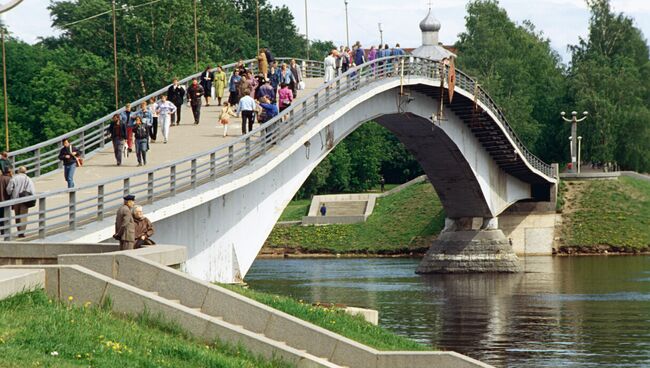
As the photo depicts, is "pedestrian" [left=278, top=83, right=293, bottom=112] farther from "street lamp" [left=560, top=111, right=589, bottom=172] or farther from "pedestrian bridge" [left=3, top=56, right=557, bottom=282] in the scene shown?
"street lamp" [left=560, top=111, right=589, bottom=172]

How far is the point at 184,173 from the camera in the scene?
34.8 meters

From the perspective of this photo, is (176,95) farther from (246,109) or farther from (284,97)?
(246,109)

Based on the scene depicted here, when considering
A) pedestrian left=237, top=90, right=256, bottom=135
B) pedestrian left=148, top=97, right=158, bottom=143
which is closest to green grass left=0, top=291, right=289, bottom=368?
pedestrian left=148, top=97, right=158, bottom=143

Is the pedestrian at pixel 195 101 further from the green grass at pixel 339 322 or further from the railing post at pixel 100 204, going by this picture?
the green grass at pixel 339 322

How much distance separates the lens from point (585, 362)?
113 ft

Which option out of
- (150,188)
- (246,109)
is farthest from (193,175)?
(246,109)

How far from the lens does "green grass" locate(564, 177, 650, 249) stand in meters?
79.9

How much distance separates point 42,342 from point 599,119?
3229 inches

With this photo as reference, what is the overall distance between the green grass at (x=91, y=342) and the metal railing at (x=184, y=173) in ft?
19.1

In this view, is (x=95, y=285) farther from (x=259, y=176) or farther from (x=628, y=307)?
(x=628, y=307)

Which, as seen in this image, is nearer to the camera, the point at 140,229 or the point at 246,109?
the point at 140,229

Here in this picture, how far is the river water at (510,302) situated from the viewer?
37.3 meters

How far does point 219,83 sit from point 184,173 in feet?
47.0

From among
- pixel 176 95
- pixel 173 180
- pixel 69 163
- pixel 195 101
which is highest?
pixel 176 95
